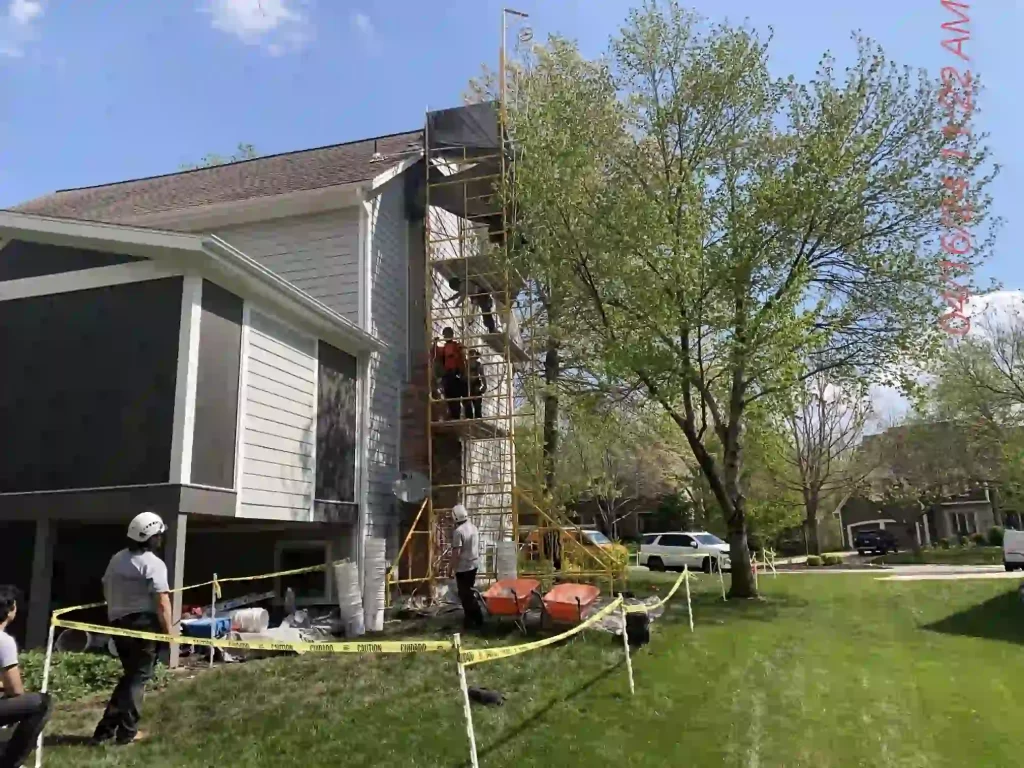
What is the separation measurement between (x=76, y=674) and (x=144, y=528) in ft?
8.08

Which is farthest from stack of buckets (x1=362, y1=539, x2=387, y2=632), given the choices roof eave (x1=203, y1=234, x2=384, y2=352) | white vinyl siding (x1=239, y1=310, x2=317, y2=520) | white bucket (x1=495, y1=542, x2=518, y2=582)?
roof eave (x1=203, y1=234, x2=384, y2=352)

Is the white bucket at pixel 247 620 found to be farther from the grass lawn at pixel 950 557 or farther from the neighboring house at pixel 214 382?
the grass lawn at pixel 950 557

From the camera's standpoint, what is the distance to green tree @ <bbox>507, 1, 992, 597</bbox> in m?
14.5

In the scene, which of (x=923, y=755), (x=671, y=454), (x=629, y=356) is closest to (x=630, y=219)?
(x=629, y=356)

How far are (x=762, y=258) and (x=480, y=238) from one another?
644 centimetres

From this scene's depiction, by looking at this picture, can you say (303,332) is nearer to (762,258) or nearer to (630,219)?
(630,219)

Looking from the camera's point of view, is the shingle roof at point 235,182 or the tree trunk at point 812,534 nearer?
the shingle roof at point 235,182

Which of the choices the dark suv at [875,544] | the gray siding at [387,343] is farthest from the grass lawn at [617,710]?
the dark suv at [875,544]

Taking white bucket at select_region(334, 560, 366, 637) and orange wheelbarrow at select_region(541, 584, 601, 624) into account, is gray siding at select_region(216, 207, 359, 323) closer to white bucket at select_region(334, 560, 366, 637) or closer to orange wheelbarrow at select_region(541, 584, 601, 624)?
white bucket at select_region(334, 560, 366, 637)

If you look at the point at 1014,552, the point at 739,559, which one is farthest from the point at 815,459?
the point at 739,559

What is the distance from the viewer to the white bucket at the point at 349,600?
1048cm

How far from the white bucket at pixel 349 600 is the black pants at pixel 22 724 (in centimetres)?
588

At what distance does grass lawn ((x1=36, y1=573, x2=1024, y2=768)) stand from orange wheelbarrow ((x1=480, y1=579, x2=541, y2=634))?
0.45 m

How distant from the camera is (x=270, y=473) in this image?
34.9ft
